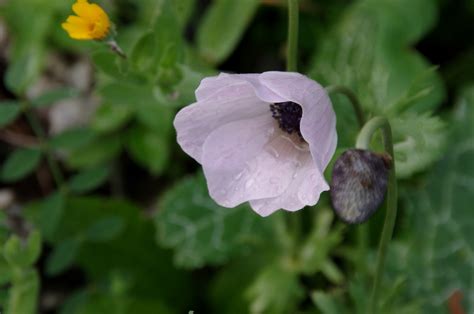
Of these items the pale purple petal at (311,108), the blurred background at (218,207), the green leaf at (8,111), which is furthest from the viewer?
the blurred background at (218,207)

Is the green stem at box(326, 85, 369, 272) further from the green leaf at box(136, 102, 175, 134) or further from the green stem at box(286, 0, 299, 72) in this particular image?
the green leaf at box(136, 102, 175, 134)

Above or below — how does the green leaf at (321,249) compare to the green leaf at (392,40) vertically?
below

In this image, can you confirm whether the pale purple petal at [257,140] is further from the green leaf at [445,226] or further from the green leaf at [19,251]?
the green leaf at [445,226]

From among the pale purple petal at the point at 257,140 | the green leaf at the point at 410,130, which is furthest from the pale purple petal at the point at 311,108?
the green leaf at the point at 410,130

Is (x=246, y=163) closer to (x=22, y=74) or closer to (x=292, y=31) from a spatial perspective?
(x=292, y=31)

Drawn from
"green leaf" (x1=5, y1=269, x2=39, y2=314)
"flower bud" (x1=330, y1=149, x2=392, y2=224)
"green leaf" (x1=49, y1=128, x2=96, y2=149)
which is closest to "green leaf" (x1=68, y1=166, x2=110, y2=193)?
"green leaf" (x1=49, y1=128, x2=96, y2=149)

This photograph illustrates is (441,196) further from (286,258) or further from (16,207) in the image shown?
(16,207)

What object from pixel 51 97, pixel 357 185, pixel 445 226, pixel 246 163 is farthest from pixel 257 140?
pixel 445 226
